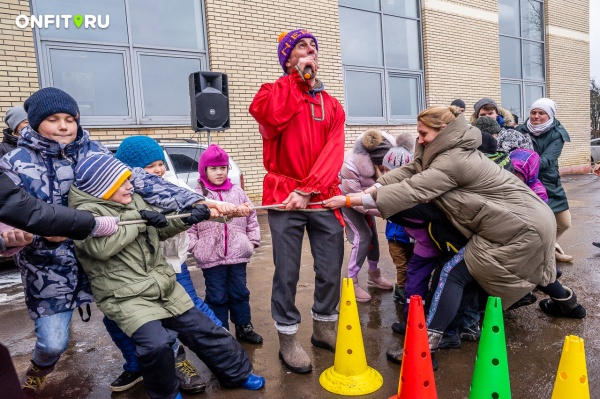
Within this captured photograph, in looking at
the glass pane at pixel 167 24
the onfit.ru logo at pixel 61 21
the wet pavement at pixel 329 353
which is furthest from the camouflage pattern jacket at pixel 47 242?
the glass pane at pixel 167 24

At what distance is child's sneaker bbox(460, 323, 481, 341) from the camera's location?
3474mm

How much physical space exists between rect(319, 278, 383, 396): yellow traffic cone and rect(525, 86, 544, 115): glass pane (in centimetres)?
1506

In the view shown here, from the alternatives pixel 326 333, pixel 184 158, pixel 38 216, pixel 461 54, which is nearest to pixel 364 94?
pixel 461 54

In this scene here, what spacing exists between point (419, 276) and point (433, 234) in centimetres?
55

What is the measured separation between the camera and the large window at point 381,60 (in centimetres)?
1166

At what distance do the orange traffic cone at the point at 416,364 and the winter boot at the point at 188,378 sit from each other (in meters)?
1.17

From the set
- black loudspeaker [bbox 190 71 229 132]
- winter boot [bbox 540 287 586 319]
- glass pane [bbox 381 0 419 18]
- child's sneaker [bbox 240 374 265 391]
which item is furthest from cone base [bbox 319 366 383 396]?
glass pane [bbox 381 0 419 18]

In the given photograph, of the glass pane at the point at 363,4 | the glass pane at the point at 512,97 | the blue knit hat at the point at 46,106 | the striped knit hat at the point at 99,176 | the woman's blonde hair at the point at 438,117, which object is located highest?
the glass pane at the point at 363,4

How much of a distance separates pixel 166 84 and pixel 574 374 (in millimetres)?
8658

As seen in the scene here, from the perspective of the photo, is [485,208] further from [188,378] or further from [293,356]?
[188,378]

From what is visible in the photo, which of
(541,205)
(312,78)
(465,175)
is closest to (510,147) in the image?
(541,205)

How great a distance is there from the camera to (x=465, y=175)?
9.42 feet

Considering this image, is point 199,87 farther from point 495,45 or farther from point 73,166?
point 495,45

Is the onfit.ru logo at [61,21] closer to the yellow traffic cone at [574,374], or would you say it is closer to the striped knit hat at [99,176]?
the striped knit hat at [99,176]
